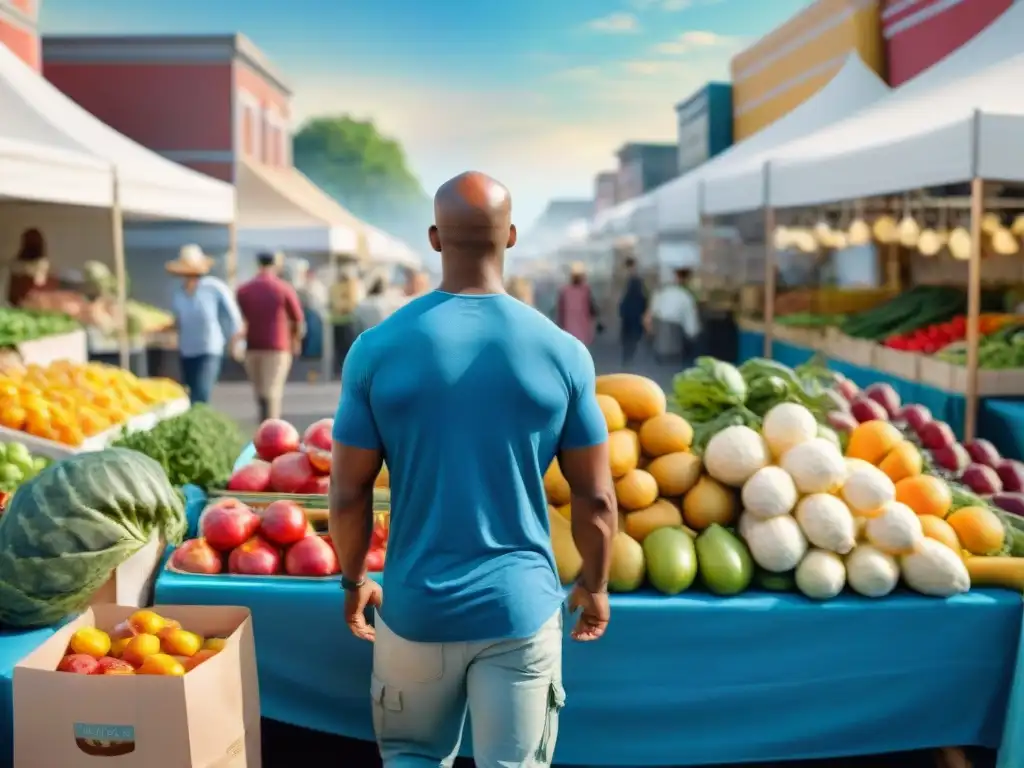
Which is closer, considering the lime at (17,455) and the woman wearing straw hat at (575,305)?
the lime at (17,455)

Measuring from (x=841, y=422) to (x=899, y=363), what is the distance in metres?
4.60

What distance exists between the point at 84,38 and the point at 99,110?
1.50m

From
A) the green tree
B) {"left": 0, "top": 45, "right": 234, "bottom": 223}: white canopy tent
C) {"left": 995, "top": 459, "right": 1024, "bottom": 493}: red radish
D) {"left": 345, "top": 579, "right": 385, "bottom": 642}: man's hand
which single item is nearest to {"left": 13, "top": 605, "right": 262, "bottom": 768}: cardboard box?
{"left": 345, "top": 579, "right": 385, "bottom": 642}: man's hand

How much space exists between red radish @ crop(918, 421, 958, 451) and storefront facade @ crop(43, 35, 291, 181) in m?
21.0

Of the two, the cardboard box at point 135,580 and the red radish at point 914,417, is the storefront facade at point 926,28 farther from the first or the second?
the cardboard box at point 135,580

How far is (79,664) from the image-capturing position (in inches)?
118

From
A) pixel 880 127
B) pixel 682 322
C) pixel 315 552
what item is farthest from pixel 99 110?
pixel 315 552

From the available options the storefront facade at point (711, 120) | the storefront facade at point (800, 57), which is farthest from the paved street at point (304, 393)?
the storefront facade at point (711, 120)

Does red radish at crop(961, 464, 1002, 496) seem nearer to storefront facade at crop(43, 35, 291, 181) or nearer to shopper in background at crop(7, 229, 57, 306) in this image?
shopper in background at crop(7, 229, 57, 306)

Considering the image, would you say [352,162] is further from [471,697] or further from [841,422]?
[471,697]

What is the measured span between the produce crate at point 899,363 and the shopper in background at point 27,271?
751cm

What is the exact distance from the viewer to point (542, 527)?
2.46 metres

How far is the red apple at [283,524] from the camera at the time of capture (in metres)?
3.88

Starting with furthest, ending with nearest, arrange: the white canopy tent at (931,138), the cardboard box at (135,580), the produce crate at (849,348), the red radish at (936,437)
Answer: the produce crate at (849,348)
the white canopy tent at (931,138)
the red radish at (936,437)
the cardboard box at (135,580)
